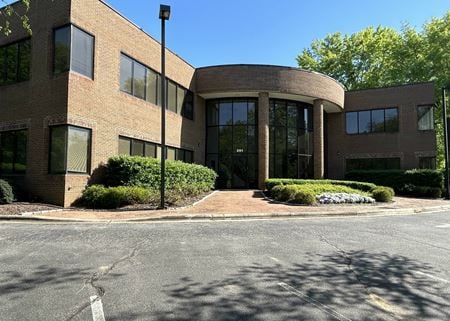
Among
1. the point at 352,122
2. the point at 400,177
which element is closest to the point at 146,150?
the point at 400,177

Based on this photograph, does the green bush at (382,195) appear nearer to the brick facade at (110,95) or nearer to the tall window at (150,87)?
the brick facade at (110,95)

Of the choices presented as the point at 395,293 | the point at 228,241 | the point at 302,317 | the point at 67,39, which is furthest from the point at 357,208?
the point at 67,39

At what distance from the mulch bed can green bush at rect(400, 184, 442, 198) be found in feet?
70.4

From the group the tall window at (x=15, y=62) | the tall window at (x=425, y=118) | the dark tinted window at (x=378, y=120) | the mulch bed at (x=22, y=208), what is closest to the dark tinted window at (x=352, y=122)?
the dark tinted window at (x=378, y=120)

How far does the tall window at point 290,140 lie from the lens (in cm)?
2648

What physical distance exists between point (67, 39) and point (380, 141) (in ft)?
78.1

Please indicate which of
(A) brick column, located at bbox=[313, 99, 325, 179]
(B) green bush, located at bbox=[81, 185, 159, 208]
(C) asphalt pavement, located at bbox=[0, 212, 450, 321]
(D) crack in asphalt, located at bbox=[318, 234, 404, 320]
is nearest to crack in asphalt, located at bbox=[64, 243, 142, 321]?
(C) asphalt pavement, located at bbox=[0, 212, 450, 321]

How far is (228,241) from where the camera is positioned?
839cm

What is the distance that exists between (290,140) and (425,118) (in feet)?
35.7

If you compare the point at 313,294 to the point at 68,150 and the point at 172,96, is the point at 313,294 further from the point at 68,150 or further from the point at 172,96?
the point at 172,96

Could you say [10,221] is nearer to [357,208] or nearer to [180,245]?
[180,245]

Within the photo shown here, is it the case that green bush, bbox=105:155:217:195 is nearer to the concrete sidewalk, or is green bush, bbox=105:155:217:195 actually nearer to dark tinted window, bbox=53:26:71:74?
the concrete sidewalk

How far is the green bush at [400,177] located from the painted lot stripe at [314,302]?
2300cm

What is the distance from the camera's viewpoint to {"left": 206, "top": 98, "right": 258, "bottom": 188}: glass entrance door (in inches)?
1015
